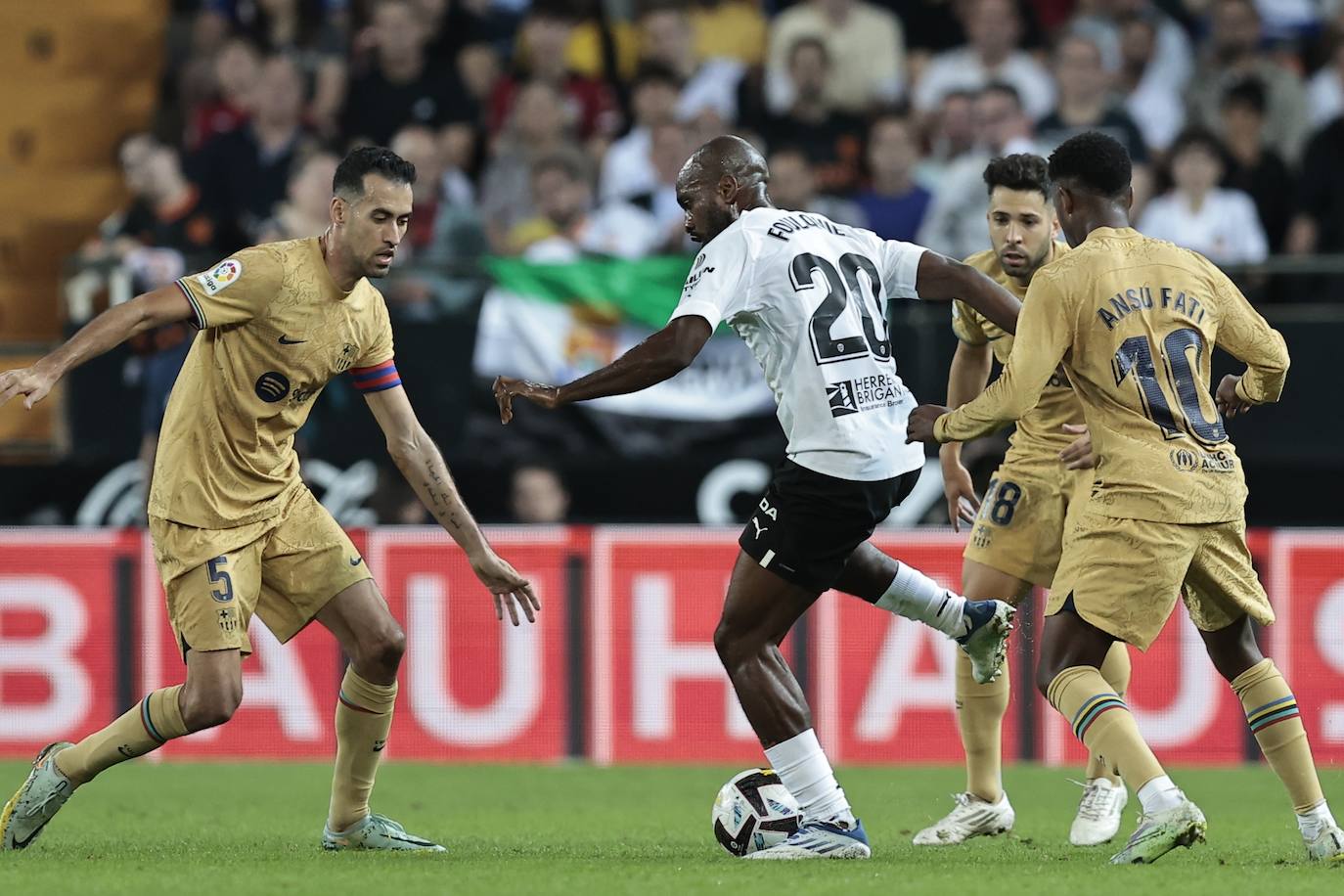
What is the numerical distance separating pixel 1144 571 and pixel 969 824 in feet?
5.50

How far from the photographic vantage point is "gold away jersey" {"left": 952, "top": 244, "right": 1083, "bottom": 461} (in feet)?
25.0

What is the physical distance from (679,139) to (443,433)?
2.92 metres

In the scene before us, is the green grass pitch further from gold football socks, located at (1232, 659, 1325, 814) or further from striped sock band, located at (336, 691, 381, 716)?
striped sock band, located at (336, 691, 381, 716)

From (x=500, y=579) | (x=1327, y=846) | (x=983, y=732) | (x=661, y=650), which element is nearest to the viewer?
(x=1327, y=846)

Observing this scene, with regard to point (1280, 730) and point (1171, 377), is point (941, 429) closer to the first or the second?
point (1171, 377)

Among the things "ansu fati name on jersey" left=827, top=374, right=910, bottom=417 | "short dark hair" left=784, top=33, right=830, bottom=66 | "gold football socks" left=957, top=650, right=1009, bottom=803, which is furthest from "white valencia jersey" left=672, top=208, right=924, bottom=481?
"short dark hair" left=784, top=33, right=830, bottom=66

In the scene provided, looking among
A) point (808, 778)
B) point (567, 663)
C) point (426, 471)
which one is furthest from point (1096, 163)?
point (567, 663)

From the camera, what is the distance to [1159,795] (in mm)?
6102

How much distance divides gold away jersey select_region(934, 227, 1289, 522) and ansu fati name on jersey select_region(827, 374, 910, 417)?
1.34ft

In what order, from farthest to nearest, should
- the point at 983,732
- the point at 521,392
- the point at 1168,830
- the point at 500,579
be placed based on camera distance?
the point at 983,732
the point at 500,579
the point at 521,392
the point at 1168,830

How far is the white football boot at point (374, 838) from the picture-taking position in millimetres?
7172

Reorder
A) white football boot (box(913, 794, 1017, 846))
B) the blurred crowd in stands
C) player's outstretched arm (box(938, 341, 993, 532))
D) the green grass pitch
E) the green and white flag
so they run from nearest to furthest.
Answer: the green grass pitch < white football boot (box(913, 794, 1017, 846)) < player's outstretched arm (box(938, 341, 993, 532)) < the green and white flag < the blurred crowd in stands

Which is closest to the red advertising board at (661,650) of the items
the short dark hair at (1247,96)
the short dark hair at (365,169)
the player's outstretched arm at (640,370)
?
the short dark hair at (365,169)

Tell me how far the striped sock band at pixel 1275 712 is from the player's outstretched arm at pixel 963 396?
5.51 ft
